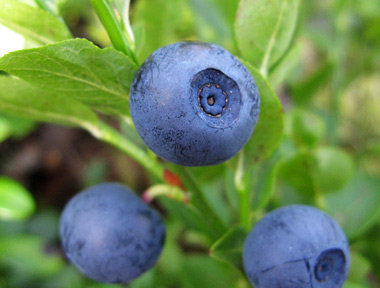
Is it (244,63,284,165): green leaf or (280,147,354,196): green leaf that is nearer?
(244,63,284,165): green leaf

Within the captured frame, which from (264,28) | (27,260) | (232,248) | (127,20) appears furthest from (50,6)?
(27,260)

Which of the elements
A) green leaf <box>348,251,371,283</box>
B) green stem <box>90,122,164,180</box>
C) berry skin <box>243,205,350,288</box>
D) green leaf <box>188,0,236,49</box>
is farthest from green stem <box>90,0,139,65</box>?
green leaf <box>188,0,236,49</box>

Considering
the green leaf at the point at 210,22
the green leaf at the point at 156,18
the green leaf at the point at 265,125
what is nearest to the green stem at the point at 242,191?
the green leaf at the point at 265,125

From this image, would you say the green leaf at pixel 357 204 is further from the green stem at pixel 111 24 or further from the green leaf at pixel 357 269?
the green stem at pixel 111 24

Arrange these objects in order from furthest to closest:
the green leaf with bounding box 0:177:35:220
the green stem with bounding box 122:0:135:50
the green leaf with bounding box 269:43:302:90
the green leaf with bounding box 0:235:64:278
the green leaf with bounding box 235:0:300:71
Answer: the green leaf with bounding box 0:235:64:278, the green leaf with bounding box 0:177:35:220, the green leaf with bounding box 269:43:302:90, the green leaf with bounding box 235:0:300:71, the green stem with bounding box 122:0:135:50

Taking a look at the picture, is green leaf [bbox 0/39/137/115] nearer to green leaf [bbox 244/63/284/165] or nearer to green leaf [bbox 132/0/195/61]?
green leaf [bbox 244/63/284/165]
